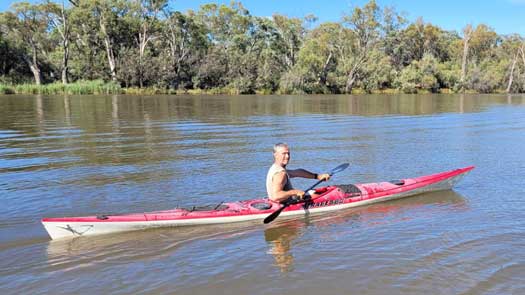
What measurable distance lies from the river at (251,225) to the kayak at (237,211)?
129 millimetres

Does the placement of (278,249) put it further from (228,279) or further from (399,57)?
(399,57)

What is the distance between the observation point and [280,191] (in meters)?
7.25

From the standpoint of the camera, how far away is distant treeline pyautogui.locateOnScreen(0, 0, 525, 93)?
57031 millimetres

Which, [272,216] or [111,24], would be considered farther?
[111,24]

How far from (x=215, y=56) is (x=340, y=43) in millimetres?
18956

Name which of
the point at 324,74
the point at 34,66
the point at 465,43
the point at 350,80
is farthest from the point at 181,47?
the point at 465,43

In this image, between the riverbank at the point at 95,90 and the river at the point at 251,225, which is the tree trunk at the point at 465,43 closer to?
the riverbank at the point at 95,90

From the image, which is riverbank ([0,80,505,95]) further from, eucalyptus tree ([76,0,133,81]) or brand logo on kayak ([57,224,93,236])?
brand logo on kayak ([57,224,93,236])

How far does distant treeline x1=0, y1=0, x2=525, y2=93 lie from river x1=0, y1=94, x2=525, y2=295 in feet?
148

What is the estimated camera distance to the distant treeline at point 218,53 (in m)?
57.0

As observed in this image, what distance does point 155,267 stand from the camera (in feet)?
18.3

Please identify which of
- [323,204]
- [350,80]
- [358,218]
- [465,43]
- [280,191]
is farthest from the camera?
[465,43]

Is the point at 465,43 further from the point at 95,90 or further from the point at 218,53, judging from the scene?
the point at 95,90

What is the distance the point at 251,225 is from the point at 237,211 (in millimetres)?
295
